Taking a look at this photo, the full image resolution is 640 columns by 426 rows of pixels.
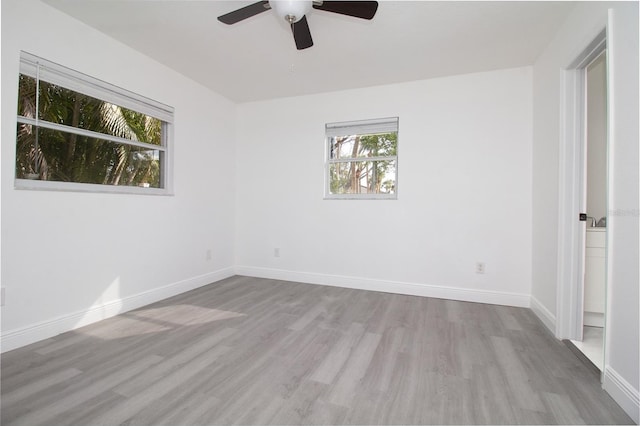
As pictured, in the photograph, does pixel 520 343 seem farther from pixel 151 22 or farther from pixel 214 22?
pixel 151 22

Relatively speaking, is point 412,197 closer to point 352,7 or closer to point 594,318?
point 594,318

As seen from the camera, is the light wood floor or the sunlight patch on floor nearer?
the light wood floor

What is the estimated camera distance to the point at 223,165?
4.01 meters

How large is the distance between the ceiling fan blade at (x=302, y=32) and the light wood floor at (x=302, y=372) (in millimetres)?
2284

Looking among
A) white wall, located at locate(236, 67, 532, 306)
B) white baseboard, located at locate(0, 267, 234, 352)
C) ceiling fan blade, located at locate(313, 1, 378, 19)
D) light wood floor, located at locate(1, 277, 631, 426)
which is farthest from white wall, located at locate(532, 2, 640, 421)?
white baseboard, located at locate(0, 267, 234, 352)

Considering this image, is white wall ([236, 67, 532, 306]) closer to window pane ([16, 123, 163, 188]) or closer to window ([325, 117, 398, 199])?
window ([325, 117, 398, 199])

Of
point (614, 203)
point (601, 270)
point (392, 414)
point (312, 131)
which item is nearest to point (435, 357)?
point (392, 414)

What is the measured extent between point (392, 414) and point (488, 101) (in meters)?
3.18

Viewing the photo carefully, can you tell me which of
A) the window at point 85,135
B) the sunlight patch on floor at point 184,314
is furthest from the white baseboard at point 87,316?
the window at point 85,135

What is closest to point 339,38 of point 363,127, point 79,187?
point 363,127

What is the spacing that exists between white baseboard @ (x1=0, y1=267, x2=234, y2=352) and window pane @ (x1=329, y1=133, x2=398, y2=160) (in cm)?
246

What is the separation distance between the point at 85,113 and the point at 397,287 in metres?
3.61

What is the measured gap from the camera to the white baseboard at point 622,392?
1.34 metres

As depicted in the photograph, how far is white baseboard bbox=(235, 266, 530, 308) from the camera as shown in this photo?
3.04 meters
